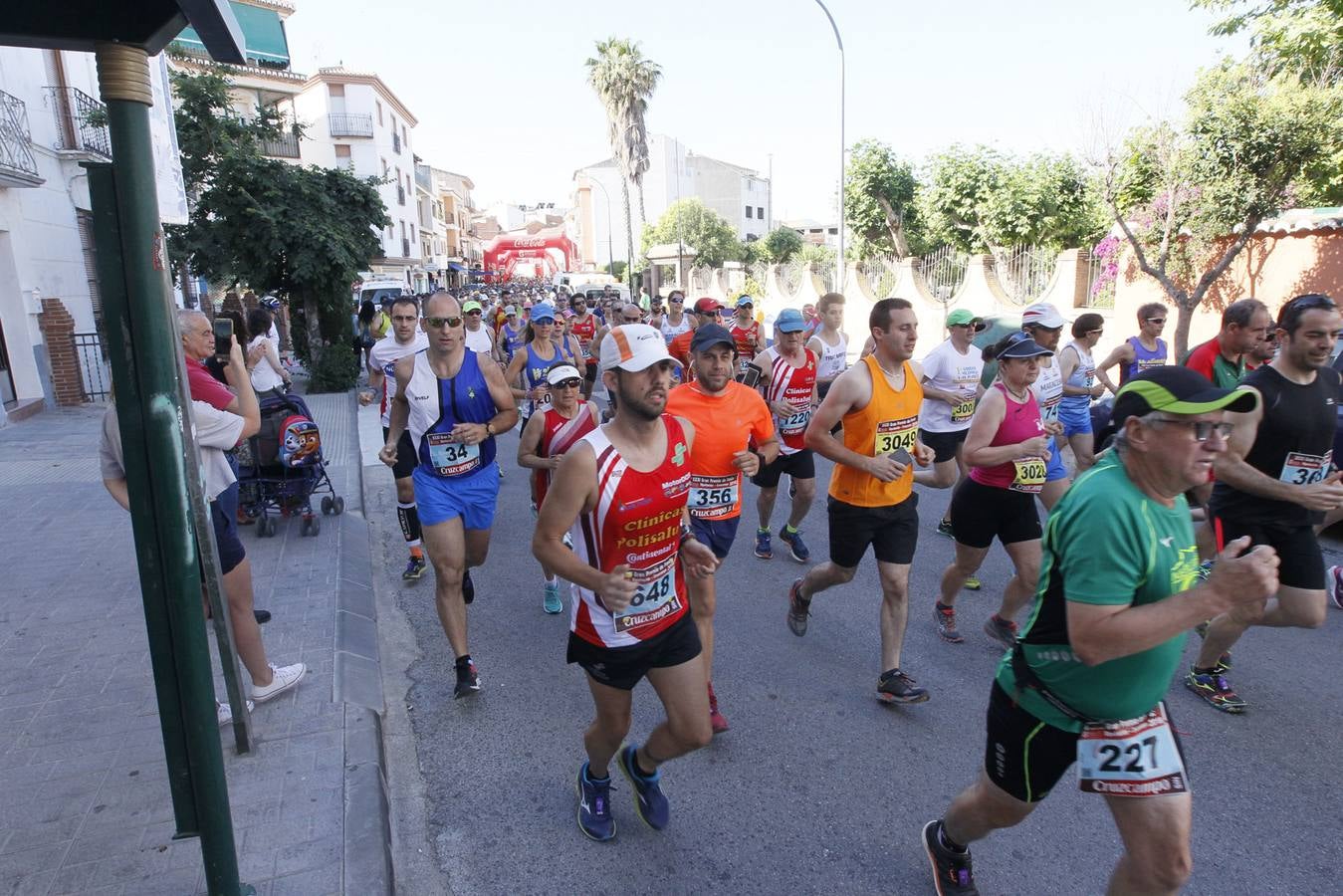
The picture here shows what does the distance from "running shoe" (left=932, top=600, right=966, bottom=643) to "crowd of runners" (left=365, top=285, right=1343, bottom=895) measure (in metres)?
0.02

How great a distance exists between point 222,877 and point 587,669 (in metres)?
1.34

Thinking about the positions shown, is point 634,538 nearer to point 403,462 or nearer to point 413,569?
point 403,462

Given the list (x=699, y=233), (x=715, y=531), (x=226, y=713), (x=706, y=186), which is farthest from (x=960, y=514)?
(x=706, y=186)

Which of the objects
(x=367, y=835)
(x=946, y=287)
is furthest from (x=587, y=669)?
(x=946, y=287)

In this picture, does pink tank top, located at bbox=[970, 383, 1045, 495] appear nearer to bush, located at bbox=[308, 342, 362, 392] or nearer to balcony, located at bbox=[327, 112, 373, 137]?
bush, located at bbox=[308, 342, 362, 392]

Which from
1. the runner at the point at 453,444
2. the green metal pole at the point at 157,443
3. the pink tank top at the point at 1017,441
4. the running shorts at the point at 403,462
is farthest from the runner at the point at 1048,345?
the green metal pole at the point at 157,443

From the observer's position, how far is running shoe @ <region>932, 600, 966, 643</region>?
16.2 ft

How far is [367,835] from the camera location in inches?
126

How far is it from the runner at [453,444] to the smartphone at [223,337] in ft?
2.94

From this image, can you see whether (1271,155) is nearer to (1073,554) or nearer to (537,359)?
(537,359)

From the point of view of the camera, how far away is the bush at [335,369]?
16.2 m

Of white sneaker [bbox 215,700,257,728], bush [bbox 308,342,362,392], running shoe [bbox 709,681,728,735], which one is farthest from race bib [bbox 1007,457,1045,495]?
bush [bbox 308,342,362,392]

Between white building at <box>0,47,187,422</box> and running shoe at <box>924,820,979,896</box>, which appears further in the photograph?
white building at <box>0,47,187,422</box>

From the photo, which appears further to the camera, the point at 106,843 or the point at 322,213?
the point at 322,213
